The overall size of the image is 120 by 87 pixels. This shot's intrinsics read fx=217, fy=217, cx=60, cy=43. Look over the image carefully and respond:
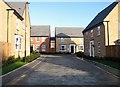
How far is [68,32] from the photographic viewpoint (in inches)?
2876

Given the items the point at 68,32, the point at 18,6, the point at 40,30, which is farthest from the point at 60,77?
the point at 40,30

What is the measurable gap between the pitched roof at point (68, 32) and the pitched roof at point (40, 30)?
11.4 feet

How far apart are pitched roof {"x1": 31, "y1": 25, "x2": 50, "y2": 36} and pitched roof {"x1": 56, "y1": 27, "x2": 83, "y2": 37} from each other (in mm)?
3481

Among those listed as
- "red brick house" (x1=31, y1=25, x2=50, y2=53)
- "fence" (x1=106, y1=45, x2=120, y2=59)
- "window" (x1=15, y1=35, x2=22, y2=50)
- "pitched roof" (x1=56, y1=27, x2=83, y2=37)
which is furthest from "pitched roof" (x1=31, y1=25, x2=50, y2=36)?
"fence" (x1=106, y1=45, x2=120, y2=59)

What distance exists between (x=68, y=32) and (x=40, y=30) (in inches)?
382

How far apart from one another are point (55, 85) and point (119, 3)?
23.9 m

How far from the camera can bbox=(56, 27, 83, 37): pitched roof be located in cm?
7135

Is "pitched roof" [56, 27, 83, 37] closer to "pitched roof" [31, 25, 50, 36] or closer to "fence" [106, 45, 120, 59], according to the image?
"pitched roof" [31, 25, 50, 36]

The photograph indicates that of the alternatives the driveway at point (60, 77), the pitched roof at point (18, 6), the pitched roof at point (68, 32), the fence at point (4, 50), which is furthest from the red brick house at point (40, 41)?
the driveway at point (60, 77)

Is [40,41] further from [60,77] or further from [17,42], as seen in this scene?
[60,77]

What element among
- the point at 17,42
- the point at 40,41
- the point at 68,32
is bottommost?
the point at 17,42

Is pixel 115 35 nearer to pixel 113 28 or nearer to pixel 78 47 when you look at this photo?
pixel 113 28

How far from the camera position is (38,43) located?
7150 cm

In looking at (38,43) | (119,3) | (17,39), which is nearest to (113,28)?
(119,3)
